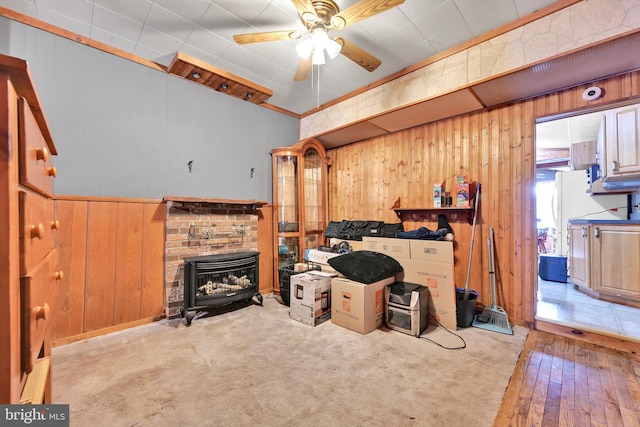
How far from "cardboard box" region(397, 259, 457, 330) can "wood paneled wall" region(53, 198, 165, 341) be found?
9.14 ft

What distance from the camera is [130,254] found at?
2.75 m

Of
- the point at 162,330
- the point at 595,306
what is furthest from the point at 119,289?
the point at 595,306

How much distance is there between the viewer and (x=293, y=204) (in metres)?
4.04

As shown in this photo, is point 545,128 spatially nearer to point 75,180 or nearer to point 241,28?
point 241,28

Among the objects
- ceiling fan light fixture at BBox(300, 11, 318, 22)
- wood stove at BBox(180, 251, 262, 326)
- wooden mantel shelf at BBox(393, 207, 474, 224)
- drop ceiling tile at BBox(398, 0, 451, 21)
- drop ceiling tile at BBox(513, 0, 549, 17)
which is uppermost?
drop ceiling tile at BBox(398, 0, 451, 21)

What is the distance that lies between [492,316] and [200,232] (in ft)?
10.7

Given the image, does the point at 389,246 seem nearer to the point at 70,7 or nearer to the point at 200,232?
the point at 200,232

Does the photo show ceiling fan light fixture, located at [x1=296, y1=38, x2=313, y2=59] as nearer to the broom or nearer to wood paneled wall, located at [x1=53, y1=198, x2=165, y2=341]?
wood paneled wall, located at [x1=53, y1=198, x2=165, y2=341]

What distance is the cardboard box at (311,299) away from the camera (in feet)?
9.09

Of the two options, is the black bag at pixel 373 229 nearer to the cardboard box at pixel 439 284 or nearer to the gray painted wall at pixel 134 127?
the cardboard box at pixel 439 284

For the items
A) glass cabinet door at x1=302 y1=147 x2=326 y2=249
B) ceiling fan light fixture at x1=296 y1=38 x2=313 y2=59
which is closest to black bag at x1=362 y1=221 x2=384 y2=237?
glass cabinet door at x1=302 y1=147 x2=326 y2=249

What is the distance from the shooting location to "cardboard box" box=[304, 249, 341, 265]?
3.44m

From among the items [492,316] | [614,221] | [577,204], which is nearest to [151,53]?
[492,316]

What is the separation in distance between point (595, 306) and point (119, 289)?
5293mm
